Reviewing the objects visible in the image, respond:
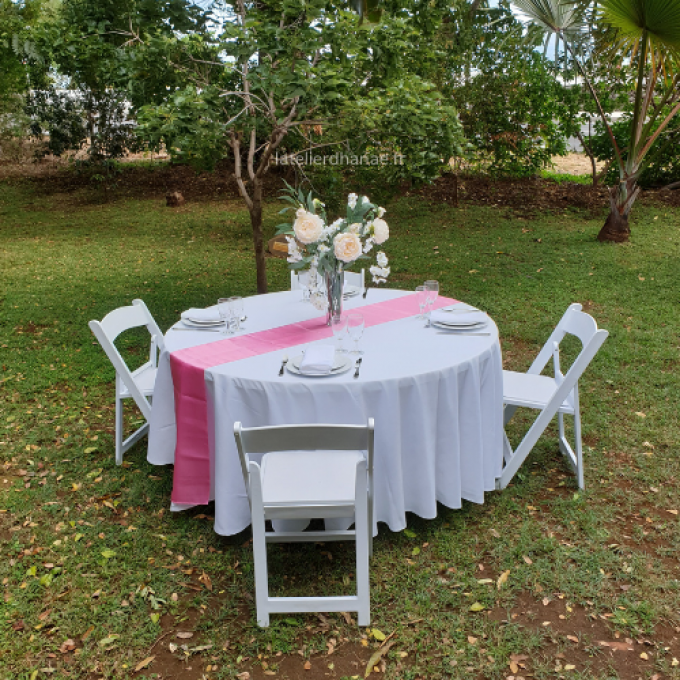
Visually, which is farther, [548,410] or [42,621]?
[548,410]

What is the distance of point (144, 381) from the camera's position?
390cm

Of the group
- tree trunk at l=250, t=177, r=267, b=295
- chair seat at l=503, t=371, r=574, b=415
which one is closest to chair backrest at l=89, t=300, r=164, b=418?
chair seat at l=503, t=371, r=574, b=415

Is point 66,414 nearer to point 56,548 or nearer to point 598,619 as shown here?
point 56,548

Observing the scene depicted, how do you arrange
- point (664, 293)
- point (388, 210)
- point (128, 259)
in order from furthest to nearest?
point (388, 210) → point (128, 259) → point (664, 293)

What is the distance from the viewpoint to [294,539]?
2.75m

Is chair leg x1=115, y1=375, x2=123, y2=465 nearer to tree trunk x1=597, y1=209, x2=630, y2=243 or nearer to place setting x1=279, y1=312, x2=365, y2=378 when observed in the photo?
place setting x1=279, y1=312, x2=365, y2=378

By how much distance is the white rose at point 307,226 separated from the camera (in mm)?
3143

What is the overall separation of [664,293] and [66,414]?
6380 millimetres

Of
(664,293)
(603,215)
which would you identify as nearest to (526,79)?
(603,215)

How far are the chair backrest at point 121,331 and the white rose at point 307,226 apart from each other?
976 mm

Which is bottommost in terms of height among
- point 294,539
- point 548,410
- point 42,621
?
point 42,621

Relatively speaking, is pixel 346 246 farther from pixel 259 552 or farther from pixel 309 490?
pixel 259 552

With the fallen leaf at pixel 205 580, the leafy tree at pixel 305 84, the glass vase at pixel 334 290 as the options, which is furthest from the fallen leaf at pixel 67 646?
the leafy tree at pixel 305 84

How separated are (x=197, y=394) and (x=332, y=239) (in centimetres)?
104
